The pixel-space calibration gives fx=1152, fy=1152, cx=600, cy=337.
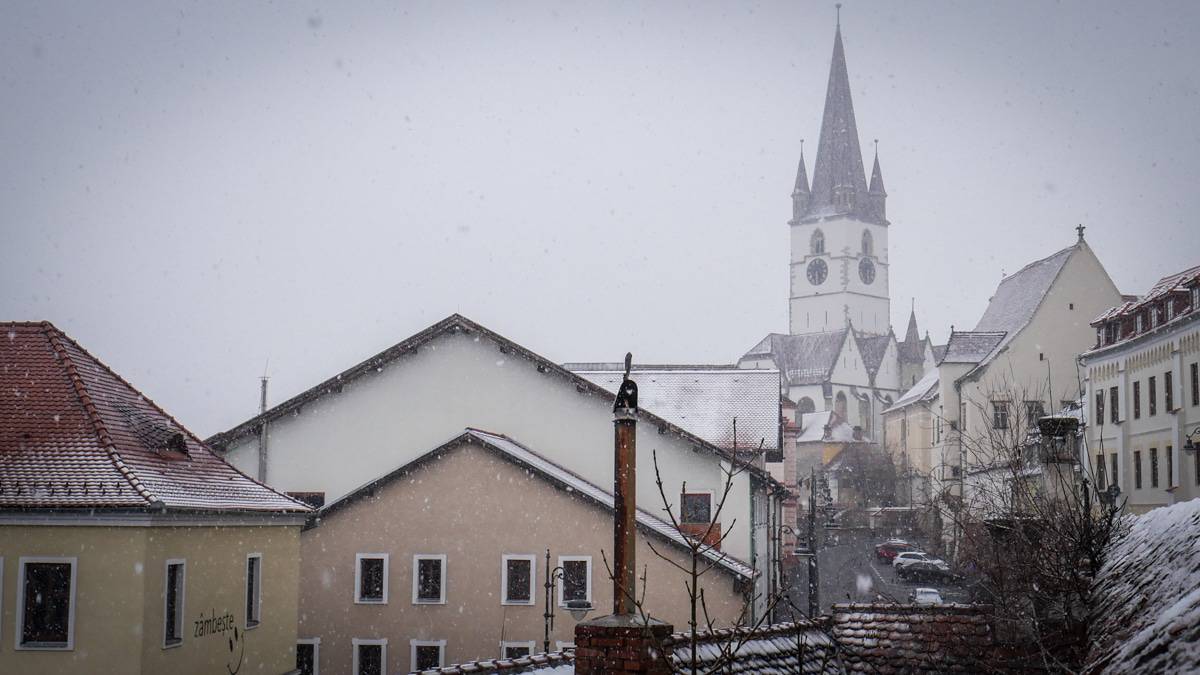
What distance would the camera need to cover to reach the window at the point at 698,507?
29.8 metres

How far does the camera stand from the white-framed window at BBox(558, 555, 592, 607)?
2422cm

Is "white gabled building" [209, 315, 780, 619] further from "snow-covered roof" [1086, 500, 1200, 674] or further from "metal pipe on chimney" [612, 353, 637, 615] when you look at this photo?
"snow-covered roof" [1086, 500, 1200, 674]

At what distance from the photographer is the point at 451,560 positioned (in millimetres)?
24422

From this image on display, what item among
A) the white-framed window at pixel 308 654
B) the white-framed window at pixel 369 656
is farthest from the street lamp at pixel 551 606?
the white-framed window at pixel 308 654

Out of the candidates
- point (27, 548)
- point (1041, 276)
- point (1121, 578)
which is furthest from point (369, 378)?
point (1041, 276)

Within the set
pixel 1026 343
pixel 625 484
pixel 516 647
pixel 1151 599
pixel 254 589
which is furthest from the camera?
pixel 1026 343

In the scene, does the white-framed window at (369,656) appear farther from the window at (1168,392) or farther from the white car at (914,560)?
the white car at (914,560)

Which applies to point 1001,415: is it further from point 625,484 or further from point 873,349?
point 873,349

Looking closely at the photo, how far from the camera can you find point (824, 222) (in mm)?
156875

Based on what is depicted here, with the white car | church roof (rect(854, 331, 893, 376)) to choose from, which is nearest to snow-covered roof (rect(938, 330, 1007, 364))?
the white car

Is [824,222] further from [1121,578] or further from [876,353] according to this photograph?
[1121,578]

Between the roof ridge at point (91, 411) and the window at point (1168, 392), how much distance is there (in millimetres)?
29284

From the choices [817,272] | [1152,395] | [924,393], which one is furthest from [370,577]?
[817,272]

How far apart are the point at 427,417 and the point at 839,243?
132m
